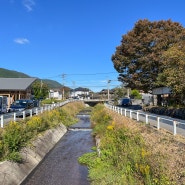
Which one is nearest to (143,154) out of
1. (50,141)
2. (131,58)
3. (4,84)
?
(50,141)

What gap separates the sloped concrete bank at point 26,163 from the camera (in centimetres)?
1170

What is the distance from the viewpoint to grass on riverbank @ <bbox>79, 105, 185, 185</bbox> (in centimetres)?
855

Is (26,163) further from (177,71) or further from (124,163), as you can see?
(177,71)

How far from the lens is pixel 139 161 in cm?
1012

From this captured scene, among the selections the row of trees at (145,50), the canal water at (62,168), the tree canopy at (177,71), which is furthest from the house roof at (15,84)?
the canal water at (62,168)

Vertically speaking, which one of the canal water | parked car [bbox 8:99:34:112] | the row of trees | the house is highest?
the row of trees

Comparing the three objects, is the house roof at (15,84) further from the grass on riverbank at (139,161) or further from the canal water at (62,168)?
the grass on riverbank at (139,161)

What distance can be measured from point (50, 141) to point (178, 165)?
574 inches

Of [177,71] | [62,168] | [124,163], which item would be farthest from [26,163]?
[177,71]

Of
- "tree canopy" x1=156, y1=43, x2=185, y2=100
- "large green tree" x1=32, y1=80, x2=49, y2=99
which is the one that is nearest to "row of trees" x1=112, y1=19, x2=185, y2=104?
"tree canopy" x1=156, y1=43, x2=185, y2=100

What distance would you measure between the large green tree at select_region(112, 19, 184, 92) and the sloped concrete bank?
26955 millimetres

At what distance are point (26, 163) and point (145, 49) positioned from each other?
35775 millimetres

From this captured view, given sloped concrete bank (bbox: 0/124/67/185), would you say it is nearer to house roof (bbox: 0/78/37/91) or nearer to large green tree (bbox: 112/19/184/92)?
large green tree (bbox: 112/19/184/92)

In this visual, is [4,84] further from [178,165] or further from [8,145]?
[178,165]
